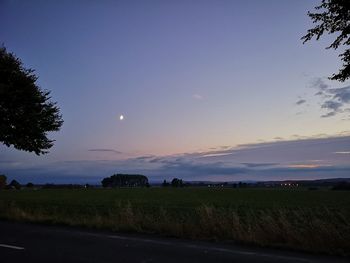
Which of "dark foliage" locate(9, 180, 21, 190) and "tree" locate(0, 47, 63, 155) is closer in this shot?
"tree" locate(0, 47, 63, 155)

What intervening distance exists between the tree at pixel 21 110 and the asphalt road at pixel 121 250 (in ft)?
50.9

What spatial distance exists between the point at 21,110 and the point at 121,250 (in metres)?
19.9

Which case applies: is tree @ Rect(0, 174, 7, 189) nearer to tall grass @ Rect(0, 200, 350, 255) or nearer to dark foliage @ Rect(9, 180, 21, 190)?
dark foliage @ Rect(9, 180, 21, 190)

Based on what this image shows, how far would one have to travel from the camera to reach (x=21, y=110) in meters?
28.8

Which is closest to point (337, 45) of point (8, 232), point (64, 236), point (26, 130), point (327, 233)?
point (327, 233)

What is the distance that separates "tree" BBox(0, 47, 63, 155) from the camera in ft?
92.1

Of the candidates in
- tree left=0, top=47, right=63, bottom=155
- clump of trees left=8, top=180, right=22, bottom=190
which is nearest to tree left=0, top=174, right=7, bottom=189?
clump of trees left=8, top=180, right=22, bottom=190

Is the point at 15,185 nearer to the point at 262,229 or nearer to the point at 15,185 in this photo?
the point at 15,185

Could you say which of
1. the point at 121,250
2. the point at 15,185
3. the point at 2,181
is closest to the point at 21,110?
the point at 121,250

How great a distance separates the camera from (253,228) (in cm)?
1327

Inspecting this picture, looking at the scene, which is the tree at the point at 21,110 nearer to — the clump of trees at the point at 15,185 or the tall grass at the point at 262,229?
the tall grass at the point at 262,229

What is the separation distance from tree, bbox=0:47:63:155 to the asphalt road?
50.9 ft

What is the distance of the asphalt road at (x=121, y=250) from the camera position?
9992 millimetres

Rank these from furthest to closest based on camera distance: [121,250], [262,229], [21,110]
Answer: [21,110], [262,229], [121,250]
